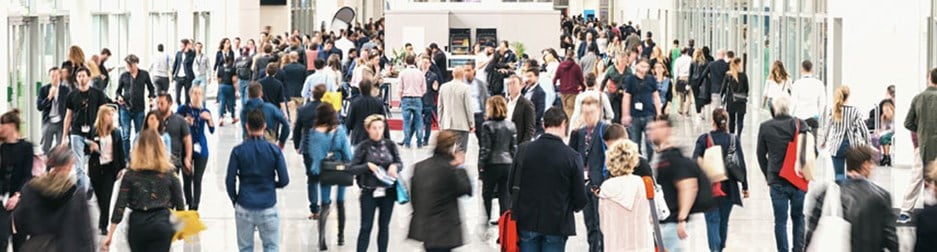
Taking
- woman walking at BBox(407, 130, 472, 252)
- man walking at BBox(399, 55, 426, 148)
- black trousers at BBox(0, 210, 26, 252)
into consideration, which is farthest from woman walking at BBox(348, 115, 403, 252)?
man walking at BBox(399, 55, 426, 148)

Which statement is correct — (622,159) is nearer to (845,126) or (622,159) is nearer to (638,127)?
(845,126)

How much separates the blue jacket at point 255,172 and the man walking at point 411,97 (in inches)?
443

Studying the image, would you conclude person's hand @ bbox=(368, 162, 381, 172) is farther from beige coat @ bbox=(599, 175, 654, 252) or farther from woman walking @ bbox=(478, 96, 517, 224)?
beige coat @ bbox=(599, 175, 654, 252)

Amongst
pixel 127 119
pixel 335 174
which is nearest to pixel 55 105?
pixel 127 119

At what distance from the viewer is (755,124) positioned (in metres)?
28.3

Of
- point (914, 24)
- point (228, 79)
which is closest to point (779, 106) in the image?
point (914, 24)

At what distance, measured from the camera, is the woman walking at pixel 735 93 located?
22.1 m

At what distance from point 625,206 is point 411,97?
13.0 meters

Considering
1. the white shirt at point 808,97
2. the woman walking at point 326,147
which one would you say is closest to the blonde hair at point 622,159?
the woman walking at point 326,147

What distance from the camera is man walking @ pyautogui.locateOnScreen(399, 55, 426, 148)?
22500 mm

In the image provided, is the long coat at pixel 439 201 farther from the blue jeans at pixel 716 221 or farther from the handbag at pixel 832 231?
the handbag at pixel 832 231

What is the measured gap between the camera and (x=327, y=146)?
13.0m

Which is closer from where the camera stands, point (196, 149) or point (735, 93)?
point (196, 149)

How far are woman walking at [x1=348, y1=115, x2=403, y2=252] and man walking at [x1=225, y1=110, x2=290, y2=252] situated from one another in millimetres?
849
